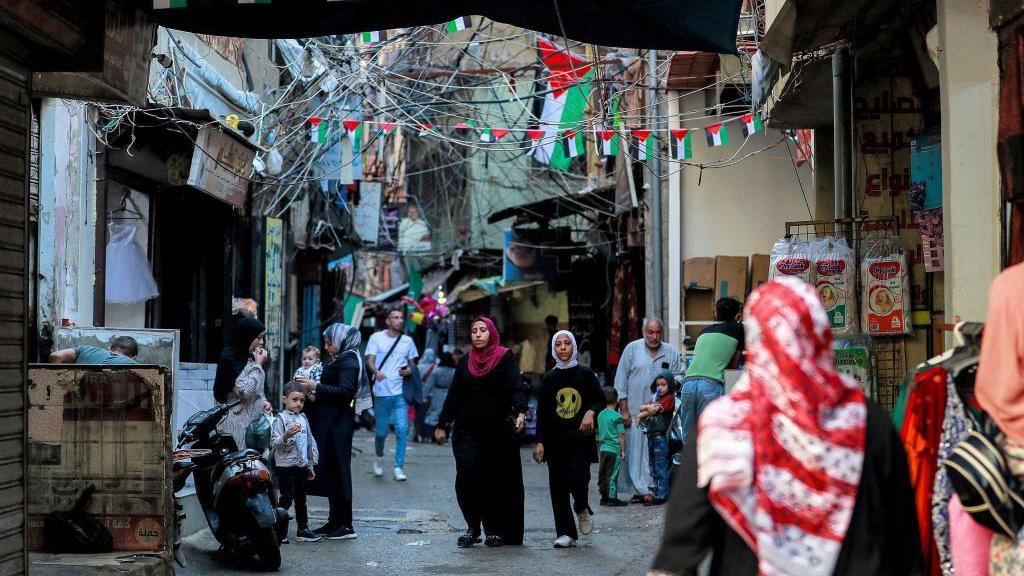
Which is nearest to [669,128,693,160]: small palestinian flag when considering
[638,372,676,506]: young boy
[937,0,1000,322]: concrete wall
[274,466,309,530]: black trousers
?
[638,372,676,506]: young boy

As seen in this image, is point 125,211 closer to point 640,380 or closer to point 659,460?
point 640,380

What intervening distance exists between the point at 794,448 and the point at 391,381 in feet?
38.8

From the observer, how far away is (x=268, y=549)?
26.9ft

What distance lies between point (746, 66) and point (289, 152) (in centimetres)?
666

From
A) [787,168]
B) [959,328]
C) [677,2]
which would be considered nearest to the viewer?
[959,328]

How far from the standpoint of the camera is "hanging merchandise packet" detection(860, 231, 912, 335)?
27.1ft

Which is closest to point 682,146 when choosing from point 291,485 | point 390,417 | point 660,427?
point 660,427

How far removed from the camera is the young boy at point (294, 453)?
9550 millimetres

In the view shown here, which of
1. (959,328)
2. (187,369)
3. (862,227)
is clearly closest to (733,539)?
(959,328)

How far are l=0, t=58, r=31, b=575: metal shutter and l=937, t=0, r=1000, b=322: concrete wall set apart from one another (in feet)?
14.6

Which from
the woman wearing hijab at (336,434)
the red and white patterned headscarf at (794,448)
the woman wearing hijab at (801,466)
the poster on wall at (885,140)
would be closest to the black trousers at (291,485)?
the woman wearing hijab at (336,434)

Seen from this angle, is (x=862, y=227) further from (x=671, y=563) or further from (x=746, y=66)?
(x=671, y=563)

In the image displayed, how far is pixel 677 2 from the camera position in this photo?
6336 millimetres

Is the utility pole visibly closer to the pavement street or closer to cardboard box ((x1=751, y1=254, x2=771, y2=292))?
cardboard box ((x1=751, y1=254, x2=771, y2=292))
